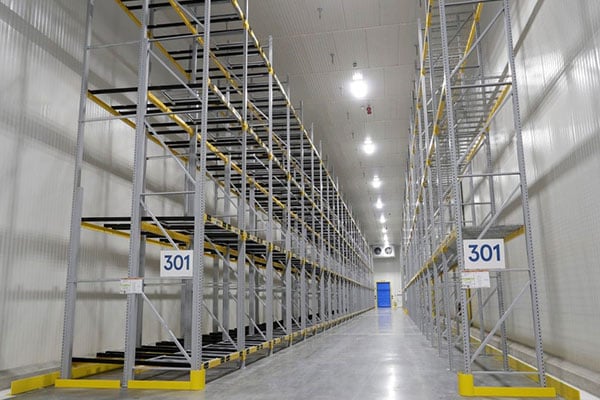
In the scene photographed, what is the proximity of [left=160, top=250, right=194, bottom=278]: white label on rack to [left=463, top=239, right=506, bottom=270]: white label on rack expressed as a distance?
363cm

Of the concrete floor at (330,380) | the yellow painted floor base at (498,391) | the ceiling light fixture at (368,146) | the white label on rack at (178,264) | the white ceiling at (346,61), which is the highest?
the white ceiling at (346,61)

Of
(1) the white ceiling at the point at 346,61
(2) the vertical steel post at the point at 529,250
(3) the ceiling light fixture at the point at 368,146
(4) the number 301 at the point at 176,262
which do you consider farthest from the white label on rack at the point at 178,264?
(3) the ceiling light fixture at the point at 368,146

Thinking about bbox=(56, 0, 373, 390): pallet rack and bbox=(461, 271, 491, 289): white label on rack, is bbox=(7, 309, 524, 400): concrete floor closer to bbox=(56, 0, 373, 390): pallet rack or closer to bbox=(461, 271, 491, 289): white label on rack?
bbox=(56, 0, 373, 390): pallet rack

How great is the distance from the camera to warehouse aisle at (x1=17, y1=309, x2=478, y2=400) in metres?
6.13

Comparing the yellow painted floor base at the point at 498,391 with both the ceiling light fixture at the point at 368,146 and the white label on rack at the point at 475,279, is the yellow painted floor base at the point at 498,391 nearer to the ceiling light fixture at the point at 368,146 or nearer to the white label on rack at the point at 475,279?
the white label on rack at the point at 475,279

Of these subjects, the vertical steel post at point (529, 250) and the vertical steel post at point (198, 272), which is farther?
the vertical steel post at point (198, 272)

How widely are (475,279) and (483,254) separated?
379 millimetres

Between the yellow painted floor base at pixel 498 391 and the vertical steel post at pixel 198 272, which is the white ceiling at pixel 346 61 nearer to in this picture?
the vertical steel post at pixel 198 272

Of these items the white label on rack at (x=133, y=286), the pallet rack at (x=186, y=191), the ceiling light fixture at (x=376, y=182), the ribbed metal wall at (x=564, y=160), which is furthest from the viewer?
the ceiling light fixture at (x=376, y=182)

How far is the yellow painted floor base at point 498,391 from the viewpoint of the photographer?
5.89 m

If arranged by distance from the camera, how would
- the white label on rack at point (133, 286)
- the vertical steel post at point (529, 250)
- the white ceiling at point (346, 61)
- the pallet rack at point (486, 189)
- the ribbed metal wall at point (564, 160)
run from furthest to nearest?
the white ceiling at point (346, 61)
the white label on rack at point (133, 286)
the pallet rack at point (486, 189)
the vertical steel post at point (529, 250)
the ribbed metal wall at point (564, 160)

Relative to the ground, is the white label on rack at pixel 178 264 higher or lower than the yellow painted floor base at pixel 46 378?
higher

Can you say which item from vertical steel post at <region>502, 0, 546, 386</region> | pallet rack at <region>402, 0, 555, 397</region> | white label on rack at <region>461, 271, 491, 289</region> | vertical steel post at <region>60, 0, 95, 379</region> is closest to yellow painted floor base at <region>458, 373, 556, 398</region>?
pallet rack at <region>402, 0, 555, 397</region>

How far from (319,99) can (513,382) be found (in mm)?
12231
